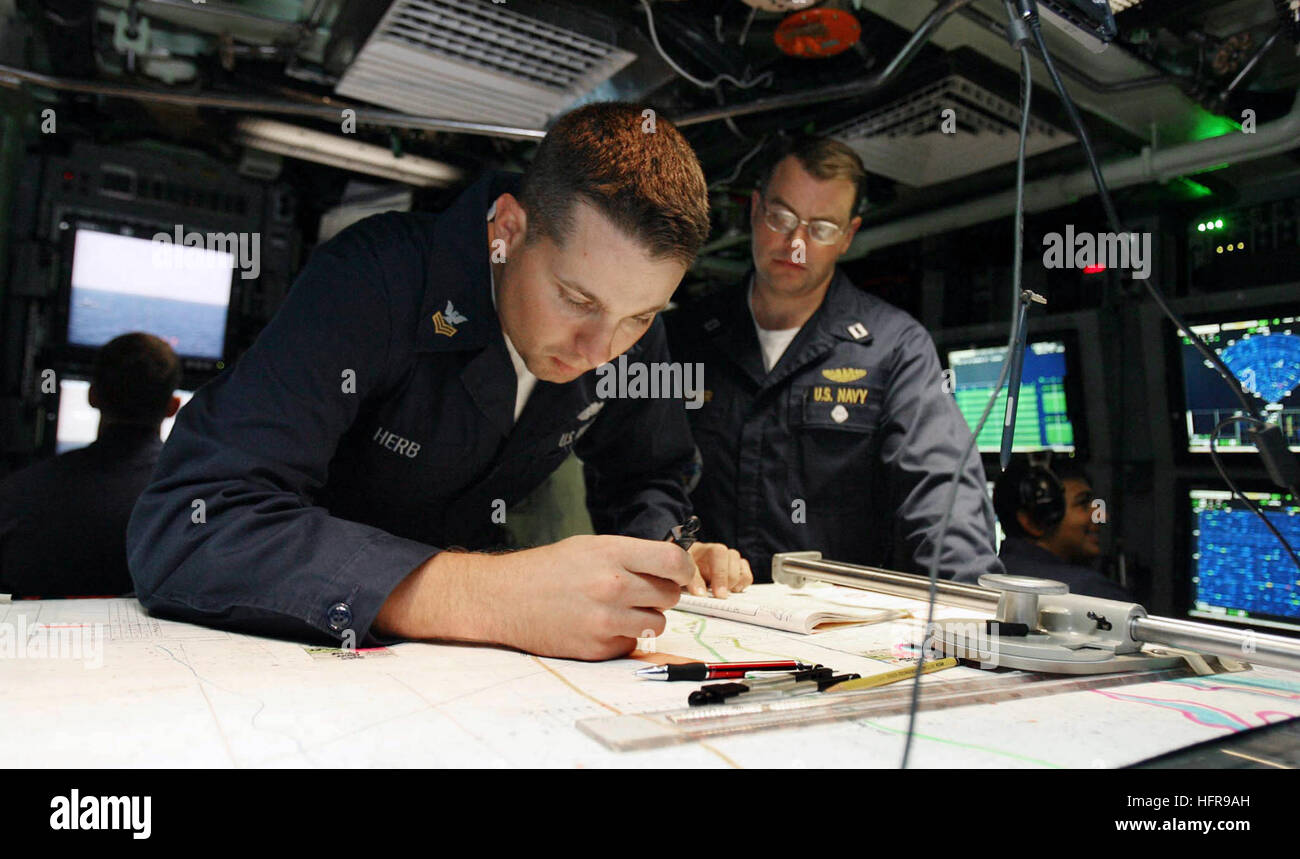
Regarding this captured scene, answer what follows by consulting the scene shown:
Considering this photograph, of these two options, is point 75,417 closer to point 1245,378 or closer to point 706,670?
point 706,670

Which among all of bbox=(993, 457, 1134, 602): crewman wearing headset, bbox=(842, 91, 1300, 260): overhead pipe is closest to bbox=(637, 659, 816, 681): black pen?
bbox=(993, 457, 1134, 602): crewman wearing headset

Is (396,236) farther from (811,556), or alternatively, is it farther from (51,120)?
(51,120)

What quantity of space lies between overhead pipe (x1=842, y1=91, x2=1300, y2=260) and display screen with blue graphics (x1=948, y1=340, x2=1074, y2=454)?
0.46 meters

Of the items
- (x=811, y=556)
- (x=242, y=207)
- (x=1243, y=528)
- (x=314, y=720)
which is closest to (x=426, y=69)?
(x=242, y=207)

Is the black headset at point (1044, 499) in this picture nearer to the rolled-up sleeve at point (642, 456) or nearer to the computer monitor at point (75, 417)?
the rolled-up sleeve at point (642, 456)

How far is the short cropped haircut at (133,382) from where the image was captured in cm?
227

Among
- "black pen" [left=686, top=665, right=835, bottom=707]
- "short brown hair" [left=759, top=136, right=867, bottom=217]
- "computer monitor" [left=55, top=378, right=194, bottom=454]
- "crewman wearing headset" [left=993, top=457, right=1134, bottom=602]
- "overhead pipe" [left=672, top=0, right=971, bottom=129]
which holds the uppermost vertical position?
"overhead pipe" [left=672, top=0, right=971, bottom=129]

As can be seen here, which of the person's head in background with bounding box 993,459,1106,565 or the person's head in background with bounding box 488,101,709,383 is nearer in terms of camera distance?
the person's head in background with bounding box 488,101,709,383

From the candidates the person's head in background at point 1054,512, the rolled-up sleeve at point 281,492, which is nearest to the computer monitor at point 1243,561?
the person's head in background at point 1054,512

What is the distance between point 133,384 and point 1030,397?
8.79 feet

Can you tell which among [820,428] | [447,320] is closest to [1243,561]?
[820,428]

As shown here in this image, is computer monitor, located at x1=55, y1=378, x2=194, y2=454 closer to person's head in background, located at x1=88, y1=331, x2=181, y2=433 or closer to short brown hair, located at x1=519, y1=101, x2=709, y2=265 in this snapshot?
person's head in background, located at x1=88, y1=331, x2=181, y2=433

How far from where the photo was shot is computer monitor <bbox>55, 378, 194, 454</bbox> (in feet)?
8.68

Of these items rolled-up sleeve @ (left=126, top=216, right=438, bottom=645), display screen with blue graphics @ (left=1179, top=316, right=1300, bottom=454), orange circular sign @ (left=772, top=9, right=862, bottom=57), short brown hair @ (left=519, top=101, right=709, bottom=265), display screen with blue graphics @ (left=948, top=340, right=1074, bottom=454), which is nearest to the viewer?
rolled-up sleeve @ (left=126, top=216, right=438, bottom=645)
